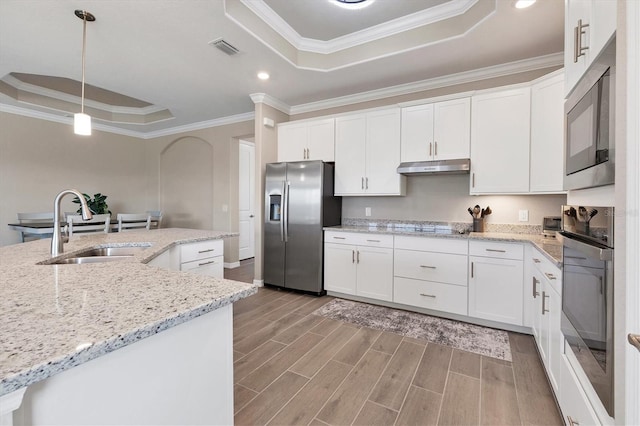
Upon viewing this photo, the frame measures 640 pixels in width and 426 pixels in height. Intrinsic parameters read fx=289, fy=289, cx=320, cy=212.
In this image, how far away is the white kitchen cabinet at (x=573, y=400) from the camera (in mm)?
1026

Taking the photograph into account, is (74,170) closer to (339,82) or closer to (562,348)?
(339,82)

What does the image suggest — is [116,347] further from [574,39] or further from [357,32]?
[357,32]

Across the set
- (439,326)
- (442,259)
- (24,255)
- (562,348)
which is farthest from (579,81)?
(24,255)

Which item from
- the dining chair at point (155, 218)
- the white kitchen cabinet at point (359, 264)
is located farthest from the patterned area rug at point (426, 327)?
the dining chair at point (155, 218)

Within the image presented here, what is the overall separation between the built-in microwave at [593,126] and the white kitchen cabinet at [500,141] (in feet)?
5.16

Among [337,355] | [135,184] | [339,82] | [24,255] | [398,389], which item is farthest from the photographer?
[135,184]

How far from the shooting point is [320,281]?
366 centimetres

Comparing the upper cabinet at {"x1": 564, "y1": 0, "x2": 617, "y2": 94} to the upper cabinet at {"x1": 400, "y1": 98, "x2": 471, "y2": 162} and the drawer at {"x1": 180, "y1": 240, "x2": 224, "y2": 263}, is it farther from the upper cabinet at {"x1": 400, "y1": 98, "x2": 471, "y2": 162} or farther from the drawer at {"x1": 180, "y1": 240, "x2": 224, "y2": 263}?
the drawer at {"x1": 180, "y1": 240, "x2": 224, "y2": 263}

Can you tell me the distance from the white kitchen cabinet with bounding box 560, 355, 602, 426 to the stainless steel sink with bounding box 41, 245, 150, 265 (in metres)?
2.20

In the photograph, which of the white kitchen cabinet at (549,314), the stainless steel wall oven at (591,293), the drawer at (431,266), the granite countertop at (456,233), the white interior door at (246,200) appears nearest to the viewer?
the stainless steel wall oven at (591,293)

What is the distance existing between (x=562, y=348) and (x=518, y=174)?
1865 mm

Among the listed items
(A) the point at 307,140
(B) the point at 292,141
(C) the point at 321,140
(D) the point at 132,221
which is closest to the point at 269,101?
(B) the point at 292,141

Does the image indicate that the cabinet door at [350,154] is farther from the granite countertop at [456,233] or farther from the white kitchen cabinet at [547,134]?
the white kitchen cabinet at [547,134]

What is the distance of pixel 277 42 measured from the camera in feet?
9.52
